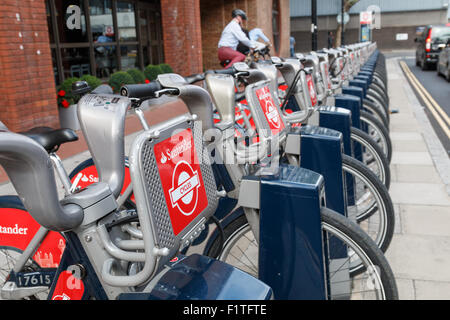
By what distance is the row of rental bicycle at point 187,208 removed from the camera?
1.60 metres

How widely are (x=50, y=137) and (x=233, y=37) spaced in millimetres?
5381

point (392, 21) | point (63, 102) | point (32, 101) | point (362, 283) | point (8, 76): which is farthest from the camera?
point (392, 21)

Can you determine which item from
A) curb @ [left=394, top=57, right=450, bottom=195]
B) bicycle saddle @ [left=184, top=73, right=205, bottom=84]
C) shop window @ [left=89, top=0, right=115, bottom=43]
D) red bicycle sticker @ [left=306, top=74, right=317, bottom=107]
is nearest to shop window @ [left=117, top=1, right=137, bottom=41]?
shop window @ [left=89, top=0, right=115, bottom=43]

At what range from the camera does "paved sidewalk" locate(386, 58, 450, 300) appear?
3094 mm

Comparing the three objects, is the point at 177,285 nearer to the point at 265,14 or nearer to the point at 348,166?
the point at 348,166

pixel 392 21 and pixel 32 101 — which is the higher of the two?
pixel 392 21

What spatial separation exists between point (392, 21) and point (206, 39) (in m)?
31.7

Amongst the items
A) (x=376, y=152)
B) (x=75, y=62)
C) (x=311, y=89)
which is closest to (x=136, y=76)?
(x=75, y=62)

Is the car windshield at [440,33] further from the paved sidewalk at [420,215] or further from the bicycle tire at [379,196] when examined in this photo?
the bicycle tire at [379,196]

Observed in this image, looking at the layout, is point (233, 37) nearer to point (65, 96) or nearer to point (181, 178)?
point (65, 96)

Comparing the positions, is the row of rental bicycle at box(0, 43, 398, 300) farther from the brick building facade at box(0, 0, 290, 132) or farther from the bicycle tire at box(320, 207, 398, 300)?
the brick building facade at box(0, 0, 290, 132)

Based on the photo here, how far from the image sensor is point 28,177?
1494mm

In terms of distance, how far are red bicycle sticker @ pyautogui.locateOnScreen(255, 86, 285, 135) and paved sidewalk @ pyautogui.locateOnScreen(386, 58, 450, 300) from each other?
1269mm

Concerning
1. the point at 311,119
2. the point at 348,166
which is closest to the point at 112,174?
the point at 348,166
